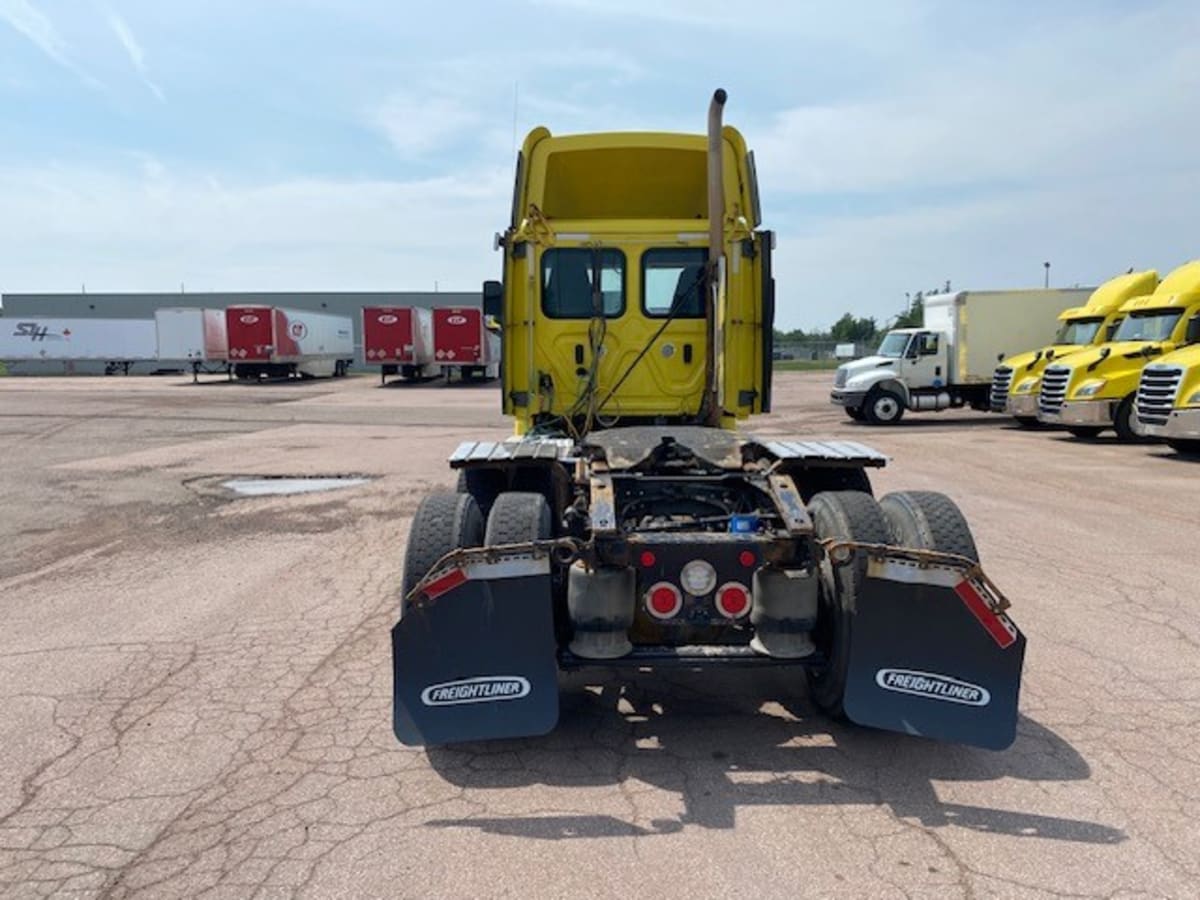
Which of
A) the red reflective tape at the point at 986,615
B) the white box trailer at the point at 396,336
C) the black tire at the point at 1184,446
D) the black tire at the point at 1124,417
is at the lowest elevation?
the black tire at the point at 1184,446

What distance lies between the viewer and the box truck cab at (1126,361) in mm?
16750

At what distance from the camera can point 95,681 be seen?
490cm

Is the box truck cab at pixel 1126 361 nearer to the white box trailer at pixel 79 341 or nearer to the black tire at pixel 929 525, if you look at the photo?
the black tire at pixel 929 525

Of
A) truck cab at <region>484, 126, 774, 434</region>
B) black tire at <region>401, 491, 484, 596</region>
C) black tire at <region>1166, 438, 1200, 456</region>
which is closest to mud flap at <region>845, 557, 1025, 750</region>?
black tire at <region>401, 491, 484, 596</region>

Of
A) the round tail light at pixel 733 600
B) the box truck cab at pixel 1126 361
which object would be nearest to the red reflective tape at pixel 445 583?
the round tail light at pixel 733 600

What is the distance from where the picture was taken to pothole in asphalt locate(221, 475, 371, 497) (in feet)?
38.4

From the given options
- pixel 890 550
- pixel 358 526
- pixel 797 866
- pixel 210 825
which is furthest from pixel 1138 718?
pixel 358 526

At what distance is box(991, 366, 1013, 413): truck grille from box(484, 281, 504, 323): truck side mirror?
55.1ft

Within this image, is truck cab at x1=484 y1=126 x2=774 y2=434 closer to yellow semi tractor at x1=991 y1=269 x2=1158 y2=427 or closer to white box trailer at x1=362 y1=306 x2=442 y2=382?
yellow semi tractor at x1=991 y1=269 x2=1158 y2=427

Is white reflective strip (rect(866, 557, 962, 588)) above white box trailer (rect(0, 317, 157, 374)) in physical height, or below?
below

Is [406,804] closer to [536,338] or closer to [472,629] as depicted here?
[472,629]

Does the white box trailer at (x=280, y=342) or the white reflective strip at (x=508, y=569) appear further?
the white box trailer at (x=280, y=342)

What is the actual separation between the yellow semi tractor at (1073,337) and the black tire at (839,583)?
1723 cm

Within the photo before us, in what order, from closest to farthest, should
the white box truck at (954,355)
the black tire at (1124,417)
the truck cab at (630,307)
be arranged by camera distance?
the truck cab at (630,307)
the black tire at (1124,417)
the white box truck at (954,355)
